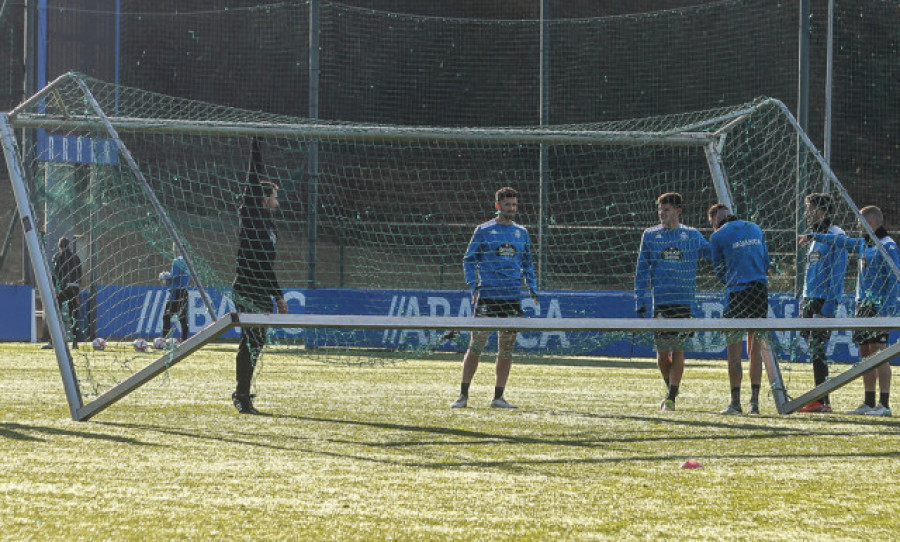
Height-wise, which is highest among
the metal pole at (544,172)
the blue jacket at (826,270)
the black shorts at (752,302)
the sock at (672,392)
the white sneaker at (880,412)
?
the metal pole at (544,172)

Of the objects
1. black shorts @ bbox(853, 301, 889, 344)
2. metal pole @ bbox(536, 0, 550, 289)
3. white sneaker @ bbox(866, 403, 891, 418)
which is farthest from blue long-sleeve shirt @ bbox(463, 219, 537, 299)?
metal pole @ bbox(536, 0, 550, 289)

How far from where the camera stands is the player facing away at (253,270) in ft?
26.7

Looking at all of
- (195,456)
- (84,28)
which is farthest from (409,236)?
(195,456)

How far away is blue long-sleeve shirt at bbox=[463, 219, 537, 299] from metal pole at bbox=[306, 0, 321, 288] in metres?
7.47

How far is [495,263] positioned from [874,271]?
2.76 metres

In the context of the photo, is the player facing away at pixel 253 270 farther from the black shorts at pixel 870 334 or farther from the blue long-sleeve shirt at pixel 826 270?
the black shorts at pixel 870 334

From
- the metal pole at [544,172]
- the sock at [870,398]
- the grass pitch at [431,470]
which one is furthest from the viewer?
the metal pole at [544,172]

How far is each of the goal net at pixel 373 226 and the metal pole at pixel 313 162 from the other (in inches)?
2.8

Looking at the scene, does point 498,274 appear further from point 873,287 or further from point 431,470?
point 431,470

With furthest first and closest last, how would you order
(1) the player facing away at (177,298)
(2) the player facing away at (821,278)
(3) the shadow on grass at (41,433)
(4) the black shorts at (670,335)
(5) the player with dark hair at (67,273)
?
(1) the player facing away at (177,298) → (5) the player with dark hair at (67,273) → (2) the player facing away at (821,278) → (4) the black shorts at (670,335) → (3) the shadow on grass at (41,433)

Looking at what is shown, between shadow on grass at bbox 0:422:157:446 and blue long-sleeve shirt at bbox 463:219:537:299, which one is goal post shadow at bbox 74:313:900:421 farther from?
blue long-sleeve shirt at bbox 463:219:537:299

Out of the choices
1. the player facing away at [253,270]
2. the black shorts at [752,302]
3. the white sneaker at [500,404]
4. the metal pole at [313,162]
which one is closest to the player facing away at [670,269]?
the black shorts at [752,302]

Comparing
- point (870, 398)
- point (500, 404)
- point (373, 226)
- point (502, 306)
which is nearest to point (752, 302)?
point (870, 398)

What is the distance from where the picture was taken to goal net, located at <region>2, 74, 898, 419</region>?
7699 millimetres
